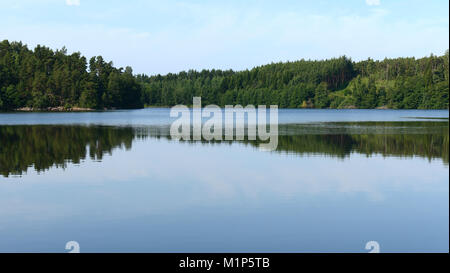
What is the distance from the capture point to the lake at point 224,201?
13227 mm

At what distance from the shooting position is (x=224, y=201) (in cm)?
1805

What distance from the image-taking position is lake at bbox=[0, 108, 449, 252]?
13227 mm

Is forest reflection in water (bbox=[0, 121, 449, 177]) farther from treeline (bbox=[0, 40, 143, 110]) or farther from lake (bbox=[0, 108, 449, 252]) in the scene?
treeline (bbox=[0, 40, 143, 110])

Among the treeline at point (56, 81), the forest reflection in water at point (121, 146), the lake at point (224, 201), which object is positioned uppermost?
the treeline at point (56, 81)

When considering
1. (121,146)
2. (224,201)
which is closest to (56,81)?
(121,146)

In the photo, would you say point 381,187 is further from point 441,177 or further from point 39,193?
point 39,193

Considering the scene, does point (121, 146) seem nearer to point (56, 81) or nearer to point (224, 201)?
point (224, 201)

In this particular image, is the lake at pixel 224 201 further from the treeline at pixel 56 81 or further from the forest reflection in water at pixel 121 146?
the treeline at pixel 56 81

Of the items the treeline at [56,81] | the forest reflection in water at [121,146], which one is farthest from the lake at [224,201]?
the treeline at [56,81]

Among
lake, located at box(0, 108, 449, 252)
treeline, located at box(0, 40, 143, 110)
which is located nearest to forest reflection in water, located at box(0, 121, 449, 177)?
lake, located at box(0, 108, 449, 252)

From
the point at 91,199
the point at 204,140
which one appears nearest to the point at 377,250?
the point at 91,199
